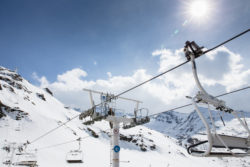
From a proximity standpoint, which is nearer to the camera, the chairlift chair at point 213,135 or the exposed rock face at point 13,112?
the chairlift chair at point 213,135

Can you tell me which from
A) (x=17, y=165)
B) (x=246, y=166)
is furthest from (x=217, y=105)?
(x=246, y=166)

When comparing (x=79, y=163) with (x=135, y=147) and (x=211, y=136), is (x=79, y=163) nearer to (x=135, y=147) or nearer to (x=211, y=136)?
(x=211, y=136)

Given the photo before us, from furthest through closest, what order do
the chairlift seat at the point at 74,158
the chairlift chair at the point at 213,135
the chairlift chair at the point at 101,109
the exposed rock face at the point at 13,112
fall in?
the exposed rock face at the point at 13,112 → the chairlift seat at the point at 74,158 → the chairlift chair at the point at 101,109 → the chairlift chair at the point at 213,135

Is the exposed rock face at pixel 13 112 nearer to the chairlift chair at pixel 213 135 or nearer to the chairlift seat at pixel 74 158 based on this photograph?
the chairlift seat at pixel 74 158

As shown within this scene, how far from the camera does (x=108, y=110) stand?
13695mm

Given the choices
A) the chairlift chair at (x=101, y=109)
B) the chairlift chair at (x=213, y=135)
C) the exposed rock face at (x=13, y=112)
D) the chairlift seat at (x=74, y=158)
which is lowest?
the chairlift seat at (x=74, y=158)

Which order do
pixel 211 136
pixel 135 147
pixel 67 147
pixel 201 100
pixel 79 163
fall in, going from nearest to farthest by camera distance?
pixel 211 136 < pixel 201 100 < pixel 79 163 < pixel 67 147 < pixel 135 147

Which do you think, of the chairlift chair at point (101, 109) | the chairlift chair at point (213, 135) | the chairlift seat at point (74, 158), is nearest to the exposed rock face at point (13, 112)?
the chairlift seat at point (74, 158)

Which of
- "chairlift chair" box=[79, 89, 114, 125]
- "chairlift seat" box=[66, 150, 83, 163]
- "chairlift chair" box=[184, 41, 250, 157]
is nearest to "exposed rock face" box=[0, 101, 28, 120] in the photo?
"chairlift seat" box=[66, 150, 83, 163]

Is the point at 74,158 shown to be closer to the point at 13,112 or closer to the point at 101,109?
the point at 13,112

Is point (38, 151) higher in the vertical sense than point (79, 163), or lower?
higher

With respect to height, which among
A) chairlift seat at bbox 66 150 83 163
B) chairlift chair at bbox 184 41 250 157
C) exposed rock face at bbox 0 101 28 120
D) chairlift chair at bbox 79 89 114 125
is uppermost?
exposed rock face at bbox 0 101 28 120

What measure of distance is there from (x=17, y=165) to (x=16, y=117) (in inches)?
1020

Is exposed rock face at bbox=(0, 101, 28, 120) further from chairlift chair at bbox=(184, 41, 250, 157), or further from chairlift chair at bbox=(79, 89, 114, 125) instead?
chairlift chair at bbox=(184, 41, 250, 157)
